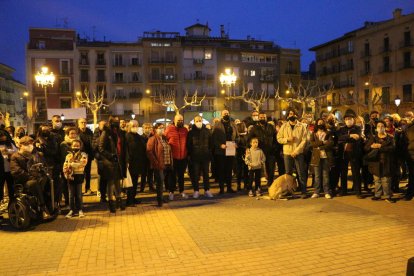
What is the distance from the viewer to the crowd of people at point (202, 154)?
8.66 metres

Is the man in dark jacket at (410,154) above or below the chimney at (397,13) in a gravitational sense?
below

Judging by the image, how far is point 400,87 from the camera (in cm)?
5200

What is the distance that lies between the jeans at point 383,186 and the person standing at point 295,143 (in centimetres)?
162

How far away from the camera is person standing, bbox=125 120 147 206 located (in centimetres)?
970

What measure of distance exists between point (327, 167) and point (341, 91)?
2202 inches

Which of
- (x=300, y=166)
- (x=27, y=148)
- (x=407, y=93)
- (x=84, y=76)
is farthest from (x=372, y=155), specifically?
(x=84, y=76)

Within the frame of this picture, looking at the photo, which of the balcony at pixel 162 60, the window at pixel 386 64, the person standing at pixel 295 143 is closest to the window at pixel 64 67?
the balcony at pixel 162 60

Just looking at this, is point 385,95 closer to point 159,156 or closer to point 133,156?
point 159,156

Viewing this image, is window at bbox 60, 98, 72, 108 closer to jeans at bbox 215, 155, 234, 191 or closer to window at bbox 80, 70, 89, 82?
window at bbox 80, 70, 89, 82

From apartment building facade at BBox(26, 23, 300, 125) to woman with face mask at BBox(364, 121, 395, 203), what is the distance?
50.5m

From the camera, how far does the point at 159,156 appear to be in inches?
377

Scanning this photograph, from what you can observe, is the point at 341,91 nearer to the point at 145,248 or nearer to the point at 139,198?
the point at 139,198

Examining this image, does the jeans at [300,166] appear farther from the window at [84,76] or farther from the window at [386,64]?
the window at [84,76]

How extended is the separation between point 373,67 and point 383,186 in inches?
2039
